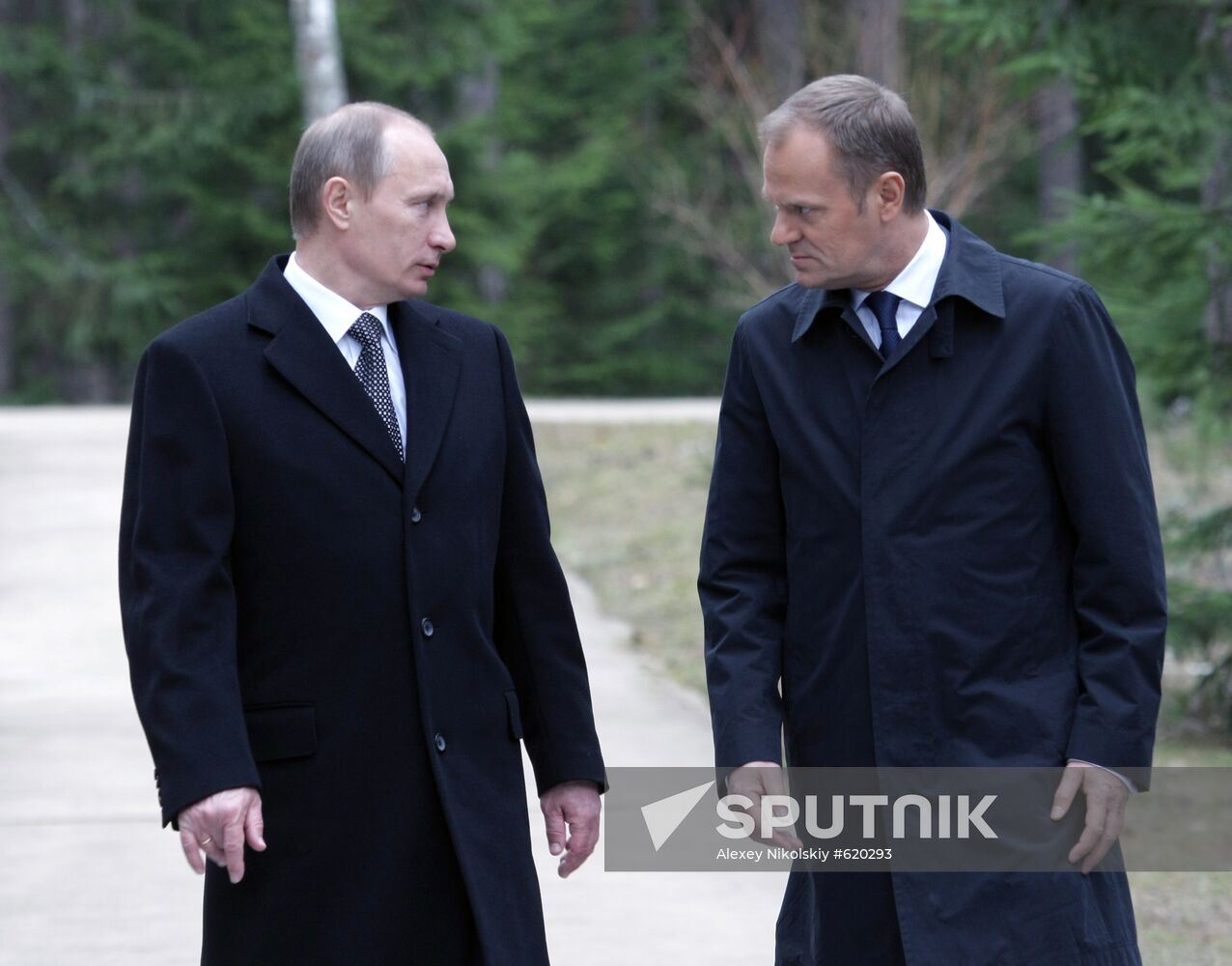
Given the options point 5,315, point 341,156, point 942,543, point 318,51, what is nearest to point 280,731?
point 341,156

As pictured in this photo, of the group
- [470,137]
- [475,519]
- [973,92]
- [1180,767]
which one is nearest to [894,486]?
[475,519]

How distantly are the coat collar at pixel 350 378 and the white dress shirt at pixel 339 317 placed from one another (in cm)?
2

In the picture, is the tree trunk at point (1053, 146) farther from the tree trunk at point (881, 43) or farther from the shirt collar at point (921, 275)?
the shirt collar at point (921, 275)

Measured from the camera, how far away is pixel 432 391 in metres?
3.25

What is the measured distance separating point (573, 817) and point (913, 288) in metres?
1.15

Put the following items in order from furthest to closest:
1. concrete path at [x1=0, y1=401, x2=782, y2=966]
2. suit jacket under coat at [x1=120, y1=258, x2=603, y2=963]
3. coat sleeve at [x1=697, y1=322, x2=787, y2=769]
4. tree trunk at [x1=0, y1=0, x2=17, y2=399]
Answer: tree trunk at [x1=0, y1=0, x2=17, y2=399], concrete path at [x1=0, y1=401, x2=782, y2=966], coat sleeve at [x1=697, y1=322, x2=787, y2=769], suit jacket under coat at [x1=120, y1=258, x2=603, y2=963]

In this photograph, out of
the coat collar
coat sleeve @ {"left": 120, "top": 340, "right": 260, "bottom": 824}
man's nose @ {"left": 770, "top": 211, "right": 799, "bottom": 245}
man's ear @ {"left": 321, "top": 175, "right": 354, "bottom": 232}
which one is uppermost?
man's ear @ {"left": 321, "top": 175, "right": 354, "bottom": 232}

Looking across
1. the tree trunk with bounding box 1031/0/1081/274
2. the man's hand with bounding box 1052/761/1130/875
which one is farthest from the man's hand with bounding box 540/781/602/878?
the tree trunk with bounding box 1031/0/1081/274

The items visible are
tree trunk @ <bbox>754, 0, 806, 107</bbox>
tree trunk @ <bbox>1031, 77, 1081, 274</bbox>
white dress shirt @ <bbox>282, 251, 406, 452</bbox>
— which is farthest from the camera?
tree trunk @ <bbox>1031, 77, 1081, 274</bbox>

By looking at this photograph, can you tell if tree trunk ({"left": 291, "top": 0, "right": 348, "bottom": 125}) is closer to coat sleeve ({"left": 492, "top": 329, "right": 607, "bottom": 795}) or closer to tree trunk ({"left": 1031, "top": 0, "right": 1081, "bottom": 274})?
tree trunk ({"left": 1031, "top": 0, "right": 1081, "bottom": 274})

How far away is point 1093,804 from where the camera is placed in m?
2.87

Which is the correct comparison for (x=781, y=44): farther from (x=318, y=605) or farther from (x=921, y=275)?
(x=318, y=605)

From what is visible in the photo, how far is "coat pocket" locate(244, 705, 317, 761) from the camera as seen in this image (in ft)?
10.1

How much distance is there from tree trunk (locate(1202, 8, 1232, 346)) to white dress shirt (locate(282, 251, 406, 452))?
4.41m
